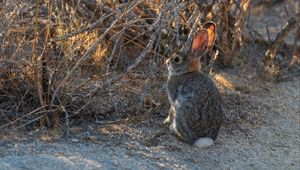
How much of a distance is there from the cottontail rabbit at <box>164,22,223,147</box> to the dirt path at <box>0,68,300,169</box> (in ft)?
0.30

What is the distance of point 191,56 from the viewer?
17.1ft

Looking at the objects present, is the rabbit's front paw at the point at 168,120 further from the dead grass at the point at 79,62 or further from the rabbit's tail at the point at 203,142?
the rabbit's tail at the point at 203,142

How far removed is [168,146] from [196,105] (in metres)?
0.36

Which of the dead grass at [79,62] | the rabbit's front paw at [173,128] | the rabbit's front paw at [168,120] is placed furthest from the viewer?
the rabbit's front paw at [168,120]

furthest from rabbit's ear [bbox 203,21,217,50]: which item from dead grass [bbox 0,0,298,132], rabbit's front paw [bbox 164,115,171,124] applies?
rabbit's front paw [bbox 164,115,171,124]

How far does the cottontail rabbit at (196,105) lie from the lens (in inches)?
194

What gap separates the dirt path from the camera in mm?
Answer: 4418

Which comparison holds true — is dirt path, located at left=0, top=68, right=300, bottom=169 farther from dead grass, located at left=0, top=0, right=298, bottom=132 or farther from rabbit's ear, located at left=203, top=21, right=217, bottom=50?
rabbit's ear, located at left=203, top=21, right=217, bottom=50

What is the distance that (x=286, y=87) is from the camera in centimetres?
652

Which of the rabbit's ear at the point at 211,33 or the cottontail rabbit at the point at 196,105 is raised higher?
the rabbit's ear at the point at 211,33

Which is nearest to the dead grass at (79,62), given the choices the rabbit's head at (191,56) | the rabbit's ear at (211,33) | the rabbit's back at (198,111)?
the rabbit's head at (191,56)

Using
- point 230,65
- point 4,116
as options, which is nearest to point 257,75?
point 230,65

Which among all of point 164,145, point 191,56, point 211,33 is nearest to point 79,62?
point 164,145

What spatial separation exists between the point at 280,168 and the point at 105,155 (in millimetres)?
1295
